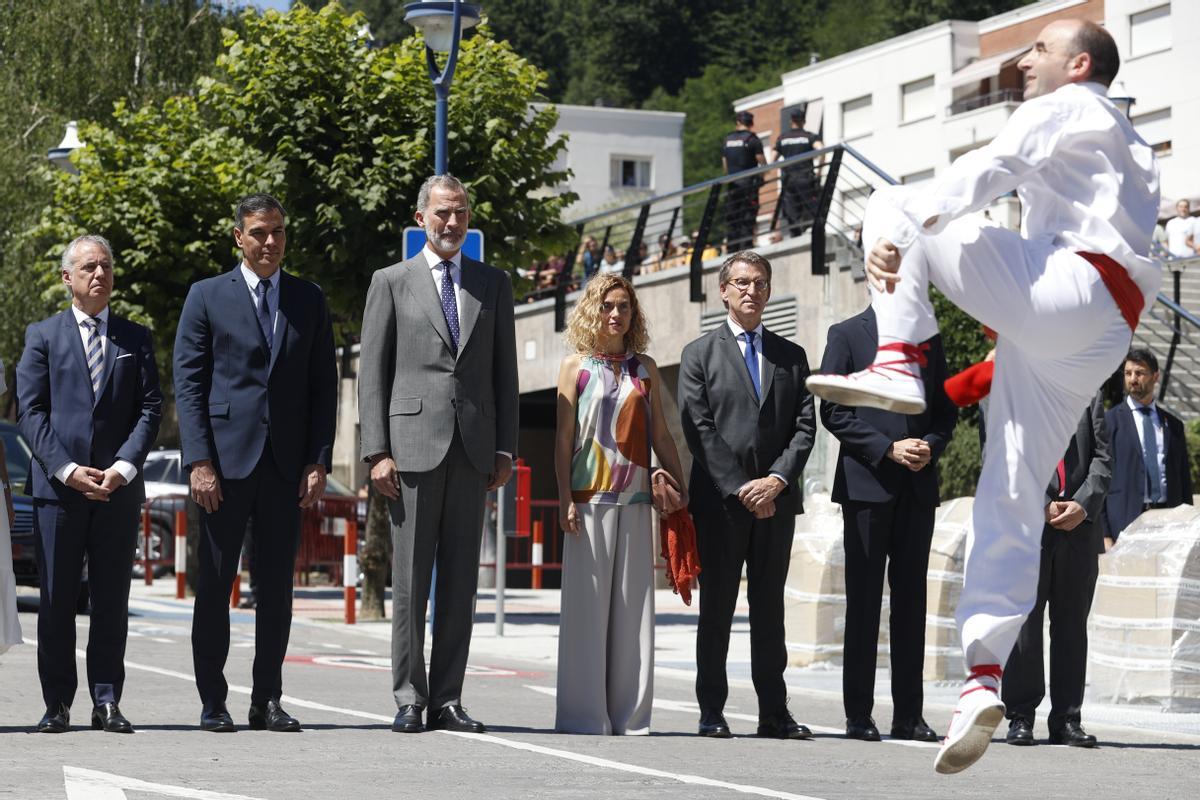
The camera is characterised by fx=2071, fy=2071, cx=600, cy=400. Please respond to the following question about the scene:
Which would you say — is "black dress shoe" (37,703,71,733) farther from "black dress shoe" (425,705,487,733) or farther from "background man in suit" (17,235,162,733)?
"black dress shoe" (425,705,487,733)

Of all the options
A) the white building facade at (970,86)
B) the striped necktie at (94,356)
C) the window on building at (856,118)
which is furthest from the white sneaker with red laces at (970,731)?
the window on building at (856,118)

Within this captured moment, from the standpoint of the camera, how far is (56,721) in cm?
923

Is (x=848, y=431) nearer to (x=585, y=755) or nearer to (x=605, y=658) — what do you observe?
(x=605, y=658)

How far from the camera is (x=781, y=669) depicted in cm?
998

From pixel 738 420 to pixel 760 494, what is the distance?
0.41 m

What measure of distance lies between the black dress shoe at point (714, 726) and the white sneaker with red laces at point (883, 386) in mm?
3915

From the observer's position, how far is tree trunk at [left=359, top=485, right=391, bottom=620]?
2030 cm

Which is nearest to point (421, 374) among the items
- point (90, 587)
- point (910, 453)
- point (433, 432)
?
point (433, 432)

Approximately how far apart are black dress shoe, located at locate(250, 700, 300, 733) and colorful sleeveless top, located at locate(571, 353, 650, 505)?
5.78 ft

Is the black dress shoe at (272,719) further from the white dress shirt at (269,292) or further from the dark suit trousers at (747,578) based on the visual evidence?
the dark suit trousers at (747,578)

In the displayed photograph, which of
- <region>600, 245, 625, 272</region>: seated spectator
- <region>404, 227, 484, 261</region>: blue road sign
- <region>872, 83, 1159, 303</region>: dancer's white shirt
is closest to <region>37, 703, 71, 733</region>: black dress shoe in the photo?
<region>872, 83, 1159, 303</region>: dancer's white shirt

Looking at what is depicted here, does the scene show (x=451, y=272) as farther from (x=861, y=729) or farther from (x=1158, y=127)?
(x=1158, y=127)

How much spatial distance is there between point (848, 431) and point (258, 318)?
2.83 m

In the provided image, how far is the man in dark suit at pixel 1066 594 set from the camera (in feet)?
32.4
